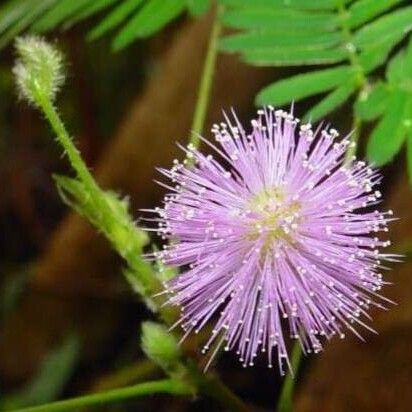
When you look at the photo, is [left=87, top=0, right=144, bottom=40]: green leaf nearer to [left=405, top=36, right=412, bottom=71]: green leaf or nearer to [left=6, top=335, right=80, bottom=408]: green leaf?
[left=405, top=36, right=412, bottom=71]: green leaf

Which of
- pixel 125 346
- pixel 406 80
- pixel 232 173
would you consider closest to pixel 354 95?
pixel 406 80

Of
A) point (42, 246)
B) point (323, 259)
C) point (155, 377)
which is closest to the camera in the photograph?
point (323, 259)

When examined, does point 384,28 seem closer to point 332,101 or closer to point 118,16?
point 332,101

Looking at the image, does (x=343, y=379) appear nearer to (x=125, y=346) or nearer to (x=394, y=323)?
(x=394, y=323)

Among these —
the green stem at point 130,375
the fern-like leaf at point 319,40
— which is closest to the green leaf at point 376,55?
the fern-like leaf at point 319,40

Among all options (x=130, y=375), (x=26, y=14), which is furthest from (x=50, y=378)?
(x=26, y=14)

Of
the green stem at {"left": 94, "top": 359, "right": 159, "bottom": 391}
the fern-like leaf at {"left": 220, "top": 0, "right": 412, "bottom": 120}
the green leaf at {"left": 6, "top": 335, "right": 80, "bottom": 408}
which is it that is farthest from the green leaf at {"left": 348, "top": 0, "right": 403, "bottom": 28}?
the green leaf at {"left": 6, "top": 335, "right": 80, "bottom": 408}
